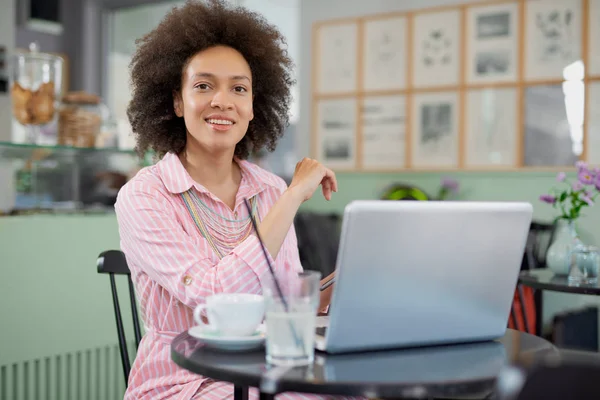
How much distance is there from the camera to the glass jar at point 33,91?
7.57ft

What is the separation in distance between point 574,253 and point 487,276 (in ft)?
4.92

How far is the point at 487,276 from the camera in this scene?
106 centimetres

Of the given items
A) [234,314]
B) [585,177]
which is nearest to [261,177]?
[234,314]

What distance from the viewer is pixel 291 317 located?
94 centimetres

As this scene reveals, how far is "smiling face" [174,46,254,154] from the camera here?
1534 millimetres

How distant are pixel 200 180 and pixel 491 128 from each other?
10.4 feet

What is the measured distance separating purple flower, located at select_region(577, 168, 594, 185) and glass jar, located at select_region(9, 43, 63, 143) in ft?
6.17

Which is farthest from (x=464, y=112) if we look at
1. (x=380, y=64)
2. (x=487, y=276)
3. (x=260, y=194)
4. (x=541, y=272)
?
(x=487, y=276)

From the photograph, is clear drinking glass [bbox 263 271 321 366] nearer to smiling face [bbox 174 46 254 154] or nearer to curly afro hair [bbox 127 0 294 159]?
smiling face [bbox 174 46 254 154]

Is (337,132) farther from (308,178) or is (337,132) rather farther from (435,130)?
(308,178)

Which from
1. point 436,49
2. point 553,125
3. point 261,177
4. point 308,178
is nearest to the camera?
point 308,178

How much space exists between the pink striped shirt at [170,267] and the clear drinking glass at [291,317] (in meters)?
0.30

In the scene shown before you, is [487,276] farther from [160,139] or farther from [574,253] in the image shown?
[574,253]

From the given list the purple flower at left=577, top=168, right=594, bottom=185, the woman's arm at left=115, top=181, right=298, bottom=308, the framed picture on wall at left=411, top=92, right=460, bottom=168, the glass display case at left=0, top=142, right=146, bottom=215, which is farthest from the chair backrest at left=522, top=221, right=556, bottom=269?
the woman's arm at left=115, top=181, right=298, bottom=308
